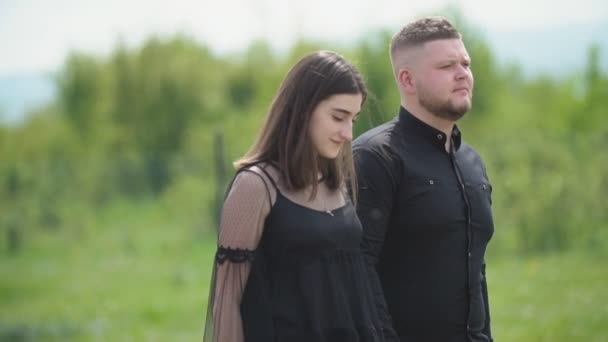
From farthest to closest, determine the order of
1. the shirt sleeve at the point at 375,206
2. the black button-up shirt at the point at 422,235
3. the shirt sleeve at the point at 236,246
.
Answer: the black button-up shirt at the point at 422,235
the shirt sleeve at the point at 375,206
the shirt sleeve at the point at 236,246

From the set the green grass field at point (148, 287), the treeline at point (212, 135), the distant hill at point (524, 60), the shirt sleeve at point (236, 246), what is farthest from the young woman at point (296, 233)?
the distant hill at point (524, 60)

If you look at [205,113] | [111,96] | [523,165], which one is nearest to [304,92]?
[523,165]

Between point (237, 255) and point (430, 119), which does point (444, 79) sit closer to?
point (430, 119)

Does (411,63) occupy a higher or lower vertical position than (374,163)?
higher

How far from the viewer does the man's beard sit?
11.6ft

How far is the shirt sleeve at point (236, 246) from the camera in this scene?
287cm

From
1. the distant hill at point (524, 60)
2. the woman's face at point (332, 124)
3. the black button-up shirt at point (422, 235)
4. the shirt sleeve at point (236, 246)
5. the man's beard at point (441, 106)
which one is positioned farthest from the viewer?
the distant hill at point (524, 60)

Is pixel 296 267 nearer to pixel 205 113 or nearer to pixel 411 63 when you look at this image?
pixel 411 63

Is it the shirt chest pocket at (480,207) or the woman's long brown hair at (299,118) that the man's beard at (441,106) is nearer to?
the shirt chest pocket at (480,207)

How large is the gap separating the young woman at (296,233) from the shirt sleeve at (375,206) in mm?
185

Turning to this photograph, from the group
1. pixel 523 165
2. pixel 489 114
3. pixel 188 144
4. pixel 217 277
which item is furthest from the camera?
pixel 188 144

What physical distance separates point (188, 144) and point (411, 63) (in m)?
18.0

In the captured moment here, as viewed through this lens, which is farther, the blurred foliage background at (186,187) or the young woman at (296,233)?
the blurred foliage background at (186,187)

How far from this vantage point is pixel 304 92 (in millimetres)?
2990
